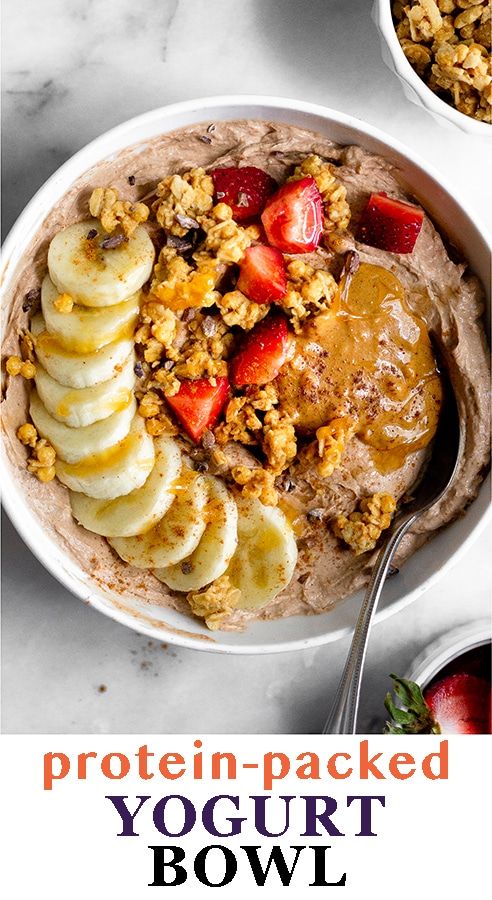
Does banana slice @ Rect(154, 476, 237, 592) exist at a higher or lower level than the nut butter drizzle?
lower

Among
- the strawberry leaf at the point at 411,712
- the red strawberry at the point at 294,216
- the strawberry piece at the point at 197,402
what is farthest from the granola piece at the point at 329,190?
the strawberry leaf at the point at 411,712

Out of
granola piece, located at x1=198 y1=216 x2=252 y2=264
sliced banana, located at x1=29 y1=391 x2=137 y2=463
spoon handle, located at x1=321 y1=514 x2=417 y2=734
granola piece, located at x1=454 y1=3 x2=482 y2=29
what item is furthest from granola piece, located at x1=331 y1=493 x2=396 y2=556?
granola piece, located at x1=454 y1=3 x2=482 y2=29

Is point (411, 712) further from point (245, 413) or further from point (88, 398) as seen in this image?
point (88, 398)

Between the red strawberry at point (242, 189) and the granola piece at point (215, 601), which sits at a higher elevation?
the red strawberry at point (242, 189)

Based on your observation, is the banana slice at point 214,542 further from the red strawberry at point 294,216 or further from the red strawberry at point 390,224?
the red strawberry at point 390,224
